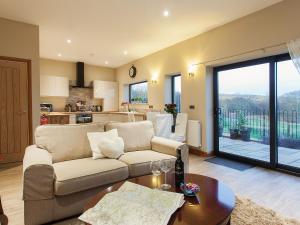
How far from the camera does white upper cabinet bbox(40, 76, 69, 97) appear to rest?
6370mm

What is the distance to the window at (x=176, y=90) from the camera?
218 inches

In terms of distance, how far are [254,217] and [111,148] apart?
173 centimetres

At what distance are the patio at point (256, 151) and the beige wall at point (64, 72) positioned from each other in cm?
536

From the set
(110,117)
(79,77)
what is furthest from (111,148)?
(79,77)

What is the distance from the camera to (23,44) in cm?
399

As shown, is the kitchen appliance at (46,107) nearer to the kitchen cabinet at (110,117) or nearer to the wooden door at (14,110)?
the kitchen cabinet at (110,117)

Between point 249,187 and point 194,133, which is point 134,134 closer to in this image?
point 249,187

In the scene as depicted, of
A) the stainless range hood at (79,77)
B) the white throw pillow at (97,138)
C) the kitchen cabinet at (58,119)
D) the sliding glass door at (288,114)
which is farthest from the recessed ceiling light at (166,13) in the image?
the stainless range hood at (79,77)

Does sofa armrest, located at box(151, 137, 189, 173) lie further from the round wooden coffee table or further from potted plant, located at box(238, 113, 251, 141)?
potted plant, located at box(238, 113, 251, 141)

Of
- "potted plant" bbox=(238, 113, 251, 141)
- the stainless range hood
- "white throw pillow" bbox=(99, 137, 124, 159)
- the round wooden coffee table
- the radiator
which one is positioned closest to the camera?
the round wooden coffee table

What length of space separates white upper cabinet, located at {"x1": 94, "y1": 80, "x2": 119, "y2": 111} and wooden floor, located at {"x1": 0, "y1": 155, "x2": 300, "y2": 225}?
4.19 meters

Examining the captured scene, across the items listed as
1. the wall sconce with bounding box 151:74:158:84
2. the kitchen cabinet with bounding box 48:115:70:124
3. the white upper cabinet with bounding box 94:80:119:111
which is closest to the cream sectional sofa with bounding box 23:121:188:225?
the wall sconce with bounding box 151:74:158:84

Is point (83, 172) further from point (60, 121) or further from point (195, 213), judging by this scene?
point (60, 121)

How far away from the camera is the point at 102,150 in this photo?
8.29 ft
